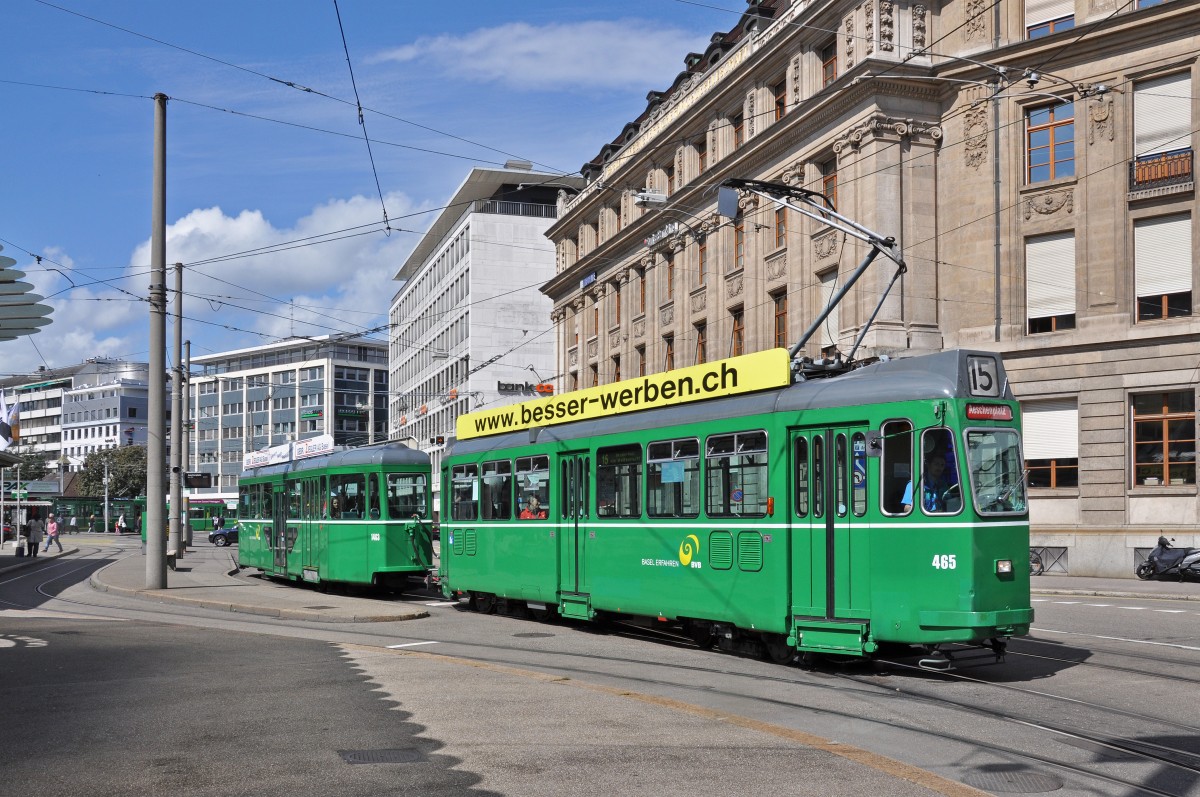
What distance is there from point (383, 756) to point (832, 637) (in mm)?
5767

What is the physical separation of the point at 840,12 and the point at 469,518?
70.9 feet

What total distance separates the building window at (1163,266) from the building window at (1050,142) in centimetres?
257

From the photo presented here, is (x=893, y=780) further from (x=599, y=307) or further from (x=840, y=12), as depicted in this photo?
(x=599, y=307)

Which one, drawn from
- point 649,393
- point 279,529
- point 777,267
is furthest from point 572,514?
point 777,267

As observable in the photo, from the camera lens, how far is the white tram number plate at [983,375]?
12211 mm

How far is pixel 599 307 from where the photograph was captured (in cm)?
5572

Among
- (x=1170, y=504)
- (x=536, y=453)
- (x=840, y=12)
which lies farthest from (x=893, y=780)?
(x=840, y=12)

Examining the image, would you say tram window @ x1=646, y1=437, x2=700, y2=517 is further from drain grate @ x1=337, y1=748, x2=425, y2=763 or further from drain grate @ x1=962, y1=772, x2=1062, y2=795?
drain grate @ x1=962, y1=772, x2=1062, y2=795

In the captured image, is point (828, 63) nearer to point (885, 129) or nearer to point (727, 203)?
point (885, 129)

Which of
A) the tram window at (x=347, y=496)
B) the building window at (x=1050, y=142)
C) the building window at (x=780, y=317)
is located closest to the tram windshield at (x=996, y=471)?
the tram window at (x=347, y=496)

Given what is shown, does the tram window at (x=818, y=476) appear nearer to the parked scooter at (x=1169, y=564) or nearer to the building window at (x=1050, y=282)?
the parked scooter at (x=1169, y=564)

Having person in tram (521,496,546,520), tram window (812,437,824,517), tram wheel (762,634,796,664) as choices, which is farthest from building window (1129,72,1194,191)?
tram wheel (762,634,796,664)

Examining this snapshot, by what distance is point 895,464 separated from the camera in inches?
484

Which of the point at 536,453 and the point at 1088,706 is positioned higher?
the point at 536,453
